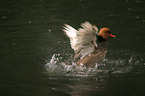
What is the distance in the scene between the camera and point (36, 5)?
36.7ft

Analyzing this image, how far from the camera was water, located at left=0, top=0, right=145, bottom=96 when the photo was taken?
4504mm

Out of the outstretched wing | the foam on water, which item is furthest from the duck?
the foam on water

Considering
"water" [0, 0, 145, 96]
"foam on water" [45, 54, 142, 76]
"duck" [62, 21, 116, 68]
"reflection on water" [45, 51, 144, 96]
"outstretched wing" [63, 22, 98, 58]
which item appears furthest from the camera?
"foam on water" [45, 54, 142, 76]

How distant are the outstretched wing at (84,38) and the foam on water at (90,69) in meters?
0.36

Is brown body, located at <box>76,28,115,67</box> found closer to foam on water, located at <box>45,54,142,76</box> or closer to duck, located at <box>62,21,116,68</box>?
duck, located at <box>62,21,116,68</box>

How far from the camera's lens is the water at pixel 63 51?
177 inches

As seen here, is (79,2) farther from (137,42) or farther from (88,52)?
(88,52)

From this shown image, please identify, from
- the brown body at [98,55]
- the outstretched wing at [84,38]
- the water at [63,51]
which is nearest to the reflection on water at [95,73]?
the water at [63,51]

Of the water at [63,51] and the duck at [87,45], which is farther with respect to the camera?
the duck at [87,45]

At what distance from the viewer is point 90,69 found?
5.37 meters

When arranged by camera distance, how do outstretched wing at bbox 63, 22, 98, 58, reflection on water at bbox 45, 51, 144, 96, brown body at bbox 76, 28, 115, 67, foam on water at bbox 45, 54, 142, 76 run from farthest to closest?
brown body at bbox 76, 28, 115, 67 < foam on water at bbox 45, 54, 142, 76 < outstretched wing at bbox 63, 22, 98, 58 < reflection on water at bbox 45, 51, 144, 96

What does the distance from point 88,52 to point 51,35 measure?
8.86 ft

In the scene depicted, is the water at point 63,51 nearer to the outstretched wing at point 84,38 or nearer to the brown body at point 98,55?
the brown body at point 98,55

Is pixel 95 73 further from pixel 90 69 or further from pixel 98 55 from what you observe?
pixel 98 55
